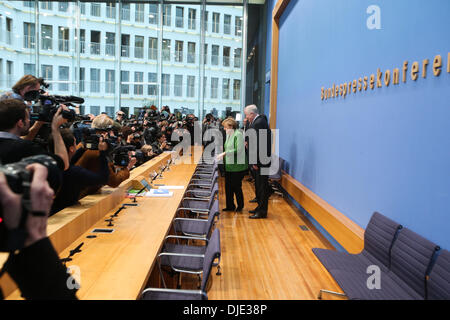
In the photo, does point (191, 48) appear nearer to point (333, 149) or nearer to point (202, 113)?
point (202, 113)

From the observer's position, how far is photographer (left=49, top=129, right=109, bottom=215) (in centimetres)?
270

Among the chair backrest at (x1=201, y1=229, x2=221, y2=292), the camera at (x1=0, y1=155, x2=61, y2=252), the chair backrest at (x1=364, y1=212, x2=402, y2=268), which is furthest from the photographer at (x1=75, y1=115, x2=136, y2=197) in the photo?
the chair backrest at (x1=364, y1=212, x2=402, y2=268)

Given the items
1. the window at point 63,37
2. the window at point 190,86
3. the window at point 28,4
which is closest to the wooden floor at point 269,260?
the window at point 190,86

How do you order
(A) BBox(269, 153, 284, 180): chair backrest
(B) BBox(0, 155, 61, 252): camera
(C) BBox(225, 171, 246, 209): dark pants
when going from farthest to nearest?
(A) BBox(269, 153, 284, 180): chair backrest < (C) BBox(225, 171, 246, 209): dark pants < (B) BBox(0, 155, 61, 252): camera

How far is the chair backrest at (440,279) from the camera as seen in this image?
201cm

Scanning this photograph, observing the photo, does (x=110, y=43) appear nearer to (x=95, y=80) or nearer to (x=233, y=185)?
(x=95, y=80)

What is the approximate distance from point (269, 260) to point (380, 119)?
1.94 metres

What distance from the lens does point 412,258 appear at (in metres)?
2.38

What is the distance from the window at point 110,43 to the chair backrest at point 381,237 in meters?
10.4

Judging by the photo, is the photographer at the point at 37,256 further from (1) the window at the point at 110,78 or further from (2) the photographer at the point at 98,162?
(1) the window at the point at 110,78

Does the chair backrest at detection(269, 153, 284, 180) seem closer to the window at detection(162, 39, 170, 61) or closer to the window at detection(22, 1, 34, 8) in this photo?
the window at detection(162, 39, 170, 61)

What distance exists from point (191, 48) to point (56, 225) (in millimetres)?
9899

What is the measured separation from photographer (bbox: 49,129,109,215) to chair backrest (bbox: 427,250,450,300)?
2.39 meters
